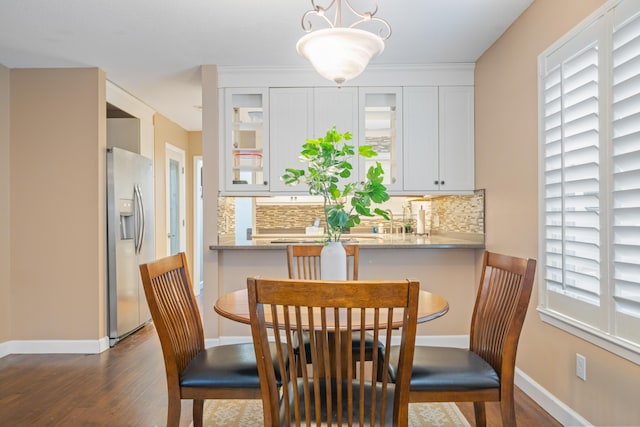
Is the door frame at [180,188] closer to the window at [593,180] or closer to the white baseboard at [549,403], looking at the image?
the white baseboard at [549,403]

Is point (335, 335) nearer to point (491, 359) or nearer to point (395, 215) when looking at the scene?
point (491, 359)

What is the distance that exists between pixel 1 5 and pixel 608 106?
131 inches

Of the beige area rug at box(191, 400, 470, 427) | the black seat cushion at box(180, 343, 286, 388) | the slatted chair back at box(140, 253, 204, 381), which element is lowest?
the beige area rug at box(191, 400, 470, 427)

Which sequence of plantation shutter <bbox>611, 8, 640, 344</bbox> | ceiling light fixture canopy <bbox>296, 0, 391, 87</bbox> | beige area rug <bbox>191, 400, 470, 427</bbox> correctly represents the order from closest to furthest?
plantation shutter <bbox>611, 8, 640, 344</bbox>
ceiling light fixture canopy <bbox>296, 0, 391, 87</bbox>
beige area rug <bbox>191, 400, 470, 427</bbox>

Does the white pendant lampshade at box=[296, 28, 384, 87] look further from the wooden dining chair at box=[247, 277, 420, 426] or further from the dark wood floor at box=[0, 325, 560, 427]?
the dark wood floor at box=[0, 325, 560, 427]

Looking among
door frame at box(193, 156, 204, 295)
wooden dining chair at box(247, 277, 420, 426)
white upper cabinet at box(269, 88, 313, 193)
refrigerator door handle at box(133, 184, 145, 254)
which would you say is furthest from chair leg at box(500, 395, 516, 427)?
door frame at box(193, 156, 204, 295)

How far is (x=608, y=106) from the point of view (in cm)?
192

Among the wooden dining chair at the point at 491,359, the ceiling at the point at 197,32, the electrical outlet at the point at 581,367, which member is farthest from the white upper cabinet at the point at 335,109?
the electrical outlet at the point at 581,367

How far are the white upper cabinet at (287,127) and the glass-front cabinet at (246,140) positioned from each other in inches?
2.1

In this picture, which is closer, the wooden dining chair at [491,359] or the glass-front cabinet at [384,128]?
the wooden dining chair at [491,359]

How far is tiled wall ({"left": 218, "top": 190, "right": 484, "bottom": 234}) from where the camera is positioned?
12.0 feet

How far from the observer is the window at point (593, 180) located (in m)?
1.79

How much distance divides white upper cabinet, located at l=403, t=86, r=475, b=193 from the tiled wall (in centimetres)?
23

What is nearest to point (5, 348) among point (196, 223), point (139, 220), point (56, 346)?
point (56, 346)
